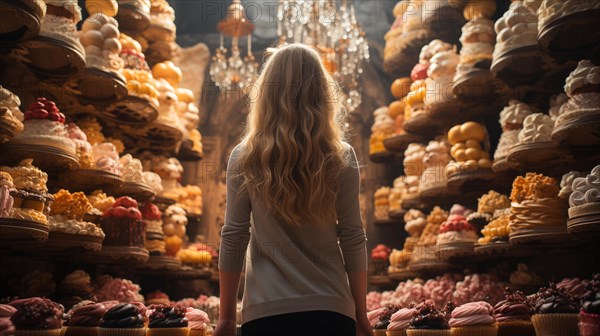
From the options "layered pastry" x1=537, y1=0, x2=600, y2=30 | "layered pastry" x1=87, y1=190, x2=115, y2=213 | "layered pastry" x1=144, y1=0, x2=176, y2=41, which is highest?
"layered pastry" x1=144, y1=0, x2=176, y2=41

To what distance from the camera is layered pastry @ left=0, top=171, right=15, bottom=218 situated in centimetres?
388

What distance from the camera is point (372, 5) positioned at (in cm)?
1089

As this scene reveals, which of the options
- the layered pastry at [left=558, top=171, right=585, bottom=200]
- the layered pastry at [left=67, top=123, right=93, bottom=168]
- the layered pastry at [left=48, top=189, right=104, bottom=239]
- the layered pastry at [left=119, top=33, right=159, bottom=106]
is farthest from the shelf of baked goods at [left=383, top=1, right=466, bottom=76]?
the layered pastry at [left=48, top=189, right=104, bottom=239]

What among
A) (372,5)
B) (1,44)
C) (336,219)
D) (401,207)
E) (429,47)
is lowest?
(336,219)

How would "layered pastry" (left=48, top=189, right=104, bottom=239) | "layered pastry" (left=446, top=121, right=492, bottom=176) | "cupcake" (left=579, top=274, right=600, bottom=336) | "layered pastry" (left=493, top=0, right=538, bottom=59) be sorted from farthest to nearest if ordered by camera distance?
"layered pastry" (left=446, top=121, right=492, bottom=176)
"layered pastry" (left=493, top=0, right=538, bottom=59)
"layered pastry" (left=48, top=189, right=104, bottom=239)
"cupcake" (left=579, top=274, right=600, bottom=336)

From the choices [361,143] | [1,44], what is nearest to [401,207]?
[361,143]

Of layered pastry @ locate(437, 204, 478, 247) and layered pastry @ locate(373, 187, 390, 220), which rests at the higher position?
layered pastry @ locate(373, 187, 390, 220)

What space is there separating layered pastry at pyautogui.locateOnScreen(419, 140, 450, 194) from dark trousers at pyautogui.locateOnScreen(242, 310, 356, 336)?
5.30 m

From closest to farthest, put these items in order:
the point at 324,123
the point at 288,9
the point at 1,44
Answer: the point at 324,123 → the point at 1,44 → the point at 288,9

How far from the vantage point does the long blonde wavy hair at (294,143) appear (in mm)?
2271

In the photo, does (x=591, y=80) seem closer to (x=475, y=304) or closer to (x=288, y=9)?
(x=475, y=304)

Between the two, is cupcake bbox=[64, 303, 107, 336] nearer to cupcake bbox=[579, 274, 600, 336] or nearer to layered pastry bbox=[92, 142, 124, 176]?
layered pastry bbox=[92, 142, 124, 176]

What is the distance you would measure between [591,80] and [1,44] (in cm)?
426

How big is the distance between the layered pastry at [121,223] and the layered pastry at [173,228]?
1771mm
